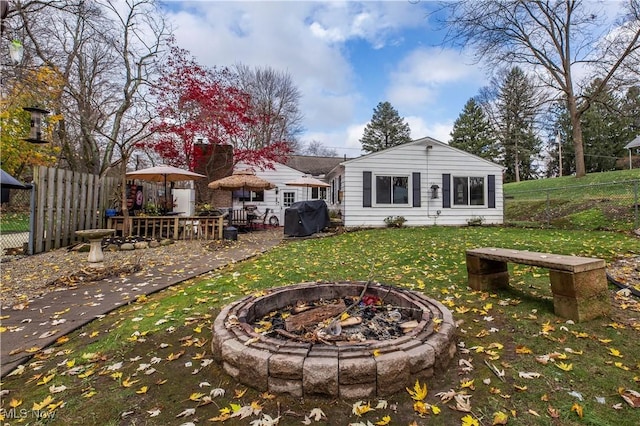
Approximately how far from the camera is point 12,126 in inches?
523

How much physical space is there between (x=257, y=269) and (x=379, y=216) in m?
7.21

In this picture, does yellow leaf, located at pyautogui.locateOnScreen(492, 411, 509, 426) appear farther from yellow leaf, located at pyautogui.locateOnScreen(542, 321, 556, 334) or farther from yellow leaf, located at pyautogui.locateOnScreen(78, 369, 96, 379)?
yellow leaf, located at pyautogui.locateOnScreen(78, 369, 96, 379)

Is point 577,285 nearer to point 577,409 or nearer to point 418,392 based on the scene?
point 577,409

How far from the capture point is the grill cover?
33.3 feet

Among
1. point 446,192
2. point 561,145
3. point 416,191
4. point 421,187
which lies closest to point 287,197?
point 416,191

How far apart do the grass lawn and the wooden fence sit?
16.9 ft

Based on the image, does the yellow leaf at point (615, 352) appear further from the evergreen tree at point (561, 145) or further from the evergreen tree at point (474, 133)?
the evergreen tree at point (561, 145)

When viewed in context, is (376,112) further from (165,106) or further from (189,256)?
(189,256)

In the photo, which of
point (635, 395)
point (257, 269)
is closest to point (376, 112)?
point (257, 269)

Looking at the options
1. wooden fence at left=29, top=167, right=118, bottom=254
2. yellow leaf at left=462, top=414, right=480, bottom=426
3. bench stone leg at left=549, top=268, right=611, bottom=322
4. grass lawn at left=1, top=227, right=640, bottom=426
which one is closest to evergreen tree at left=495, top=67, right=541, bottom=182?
bench stone leg at left=549, top=268, right=611, bottom=322

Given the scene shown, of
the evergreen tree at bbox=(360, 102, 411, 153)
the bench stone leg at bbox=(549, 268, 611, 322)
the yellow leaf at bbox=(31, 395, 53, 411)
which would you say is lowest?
the yellow leaf at bbox=(31, 395, 53, 411)

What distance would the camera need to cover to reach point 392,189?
11945 millimetres

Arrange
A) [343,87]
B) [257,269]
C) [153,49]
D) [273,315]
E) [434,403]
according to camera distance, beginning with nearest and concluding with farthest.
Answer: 1. [434,403]
2. [273,315]
3. [257,269]
4. [153,49]
5. [343,87]

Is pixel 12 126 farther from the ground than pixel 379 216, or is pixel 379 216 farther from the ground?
pixel 12 126
